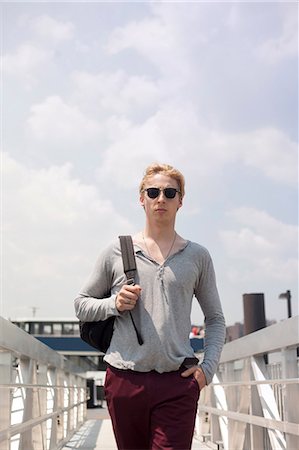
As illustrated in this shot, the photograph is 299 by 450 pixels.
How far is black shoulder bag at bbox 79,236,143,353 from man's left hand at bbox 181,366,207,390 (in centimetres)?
32

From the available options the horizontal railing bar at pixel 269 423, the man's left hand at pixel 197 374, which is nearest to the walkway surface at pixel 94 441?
the horizontal railing bar at pixel 269 423

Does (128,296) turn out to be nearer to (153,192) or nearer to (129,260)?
(129,260)

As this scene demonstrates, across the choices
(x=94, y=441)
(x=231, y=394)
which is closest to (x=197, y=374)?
(x=231, y=394)

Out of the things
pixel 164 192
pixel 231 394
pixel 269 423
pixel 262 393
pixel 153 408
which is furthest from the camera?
pixel 231 394

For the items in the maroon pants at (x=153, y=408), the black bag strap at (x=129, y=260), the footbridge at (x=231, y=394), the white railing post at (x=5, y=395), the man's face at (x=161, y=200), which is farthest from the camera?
the footbridge at (x=231, y=394)

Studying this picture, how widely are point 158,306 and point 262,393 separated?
2.78 m

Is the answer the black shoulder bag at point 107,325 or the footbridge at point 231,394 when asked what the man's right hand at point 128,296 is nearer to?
the black shoulder bag at point 107,325

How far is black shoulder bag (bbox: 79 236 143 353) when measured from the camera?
2525 mm

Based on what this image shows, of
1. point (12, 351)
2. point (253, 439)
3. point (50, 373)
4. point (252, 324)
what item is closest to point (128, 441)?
point (12, 351)

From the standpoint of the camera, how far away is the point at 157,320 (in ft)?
8.14

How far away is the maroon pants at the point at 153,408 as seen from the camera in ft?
7.84

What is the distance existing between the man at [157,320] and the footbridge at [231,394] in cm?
115

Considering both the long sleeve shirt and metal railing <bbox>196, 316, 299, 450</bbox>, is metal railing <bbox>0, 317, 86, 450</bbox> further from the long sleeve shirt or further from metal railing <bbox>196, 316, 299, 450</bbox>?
metal railing <bbox>196, 316, 299, 450</bbox>

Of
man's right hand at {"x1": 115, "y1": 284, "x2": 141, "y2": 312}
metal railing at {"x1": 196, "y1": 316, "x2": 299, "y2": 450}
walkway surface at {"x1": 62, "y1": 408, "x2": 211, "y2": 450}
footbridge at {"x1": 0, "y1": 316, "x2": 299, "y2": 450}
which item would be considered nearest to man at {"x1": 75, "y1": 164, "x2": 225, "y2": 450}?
man's right hand at {"x1": 115, "y1": 284, "x2": 141, "y2": 312}
